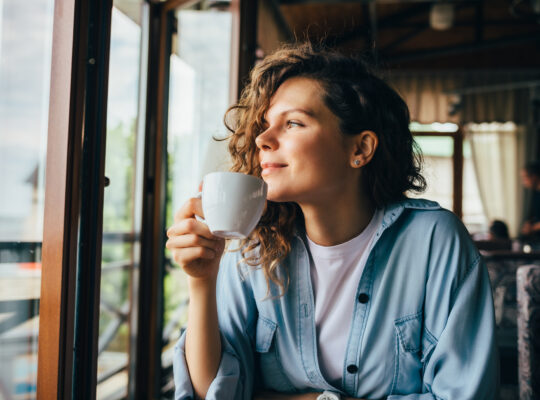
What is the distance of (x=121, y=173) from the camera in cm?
259

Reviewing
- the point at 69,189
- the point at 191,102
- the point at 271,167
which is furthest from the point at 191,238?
the point at 191,102

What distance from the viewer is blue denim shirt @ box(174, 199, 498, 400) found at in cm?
104

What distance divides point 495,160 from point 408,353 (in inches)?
273

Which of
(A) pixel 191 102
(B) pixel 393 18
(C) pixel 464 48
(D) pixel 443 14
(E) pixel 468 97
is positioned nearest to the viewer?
(A) pixel 191 102

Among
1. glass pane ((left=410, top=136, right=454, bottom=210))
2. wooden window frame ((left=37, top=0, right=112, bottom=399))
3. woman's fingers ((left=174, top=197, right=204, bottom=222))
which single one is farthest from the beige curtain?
woman's fingers ((left=174, top=197, right=204, bottom=222))

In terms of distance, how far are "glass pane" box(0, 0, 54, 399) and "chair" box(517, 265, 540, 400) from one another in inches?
52.4

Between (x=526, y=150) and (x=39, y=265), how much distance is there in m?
7.27

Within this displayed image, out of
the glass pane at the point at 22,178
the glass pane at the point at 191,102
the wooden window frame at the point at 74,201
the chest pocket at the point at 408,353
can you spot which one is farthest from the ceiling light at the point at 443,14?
the chest pocket at the point at 408,353

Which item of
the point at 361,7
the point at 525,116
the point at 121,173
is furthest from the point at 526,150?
the point at 121,173

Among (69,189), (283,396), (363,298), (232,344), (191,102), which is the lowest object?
(283,396)

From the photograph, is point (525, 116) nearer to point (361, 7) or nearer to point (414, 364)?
point (361, 7)

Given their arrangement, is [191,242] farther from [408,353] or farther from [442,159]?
[442,159]

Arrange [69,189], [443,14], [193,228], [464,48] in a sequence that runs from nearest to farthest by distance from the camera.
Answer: [193,228]
[69,189]
[443,14]
[464,48]

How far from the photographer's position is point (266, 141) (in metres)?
1.16
